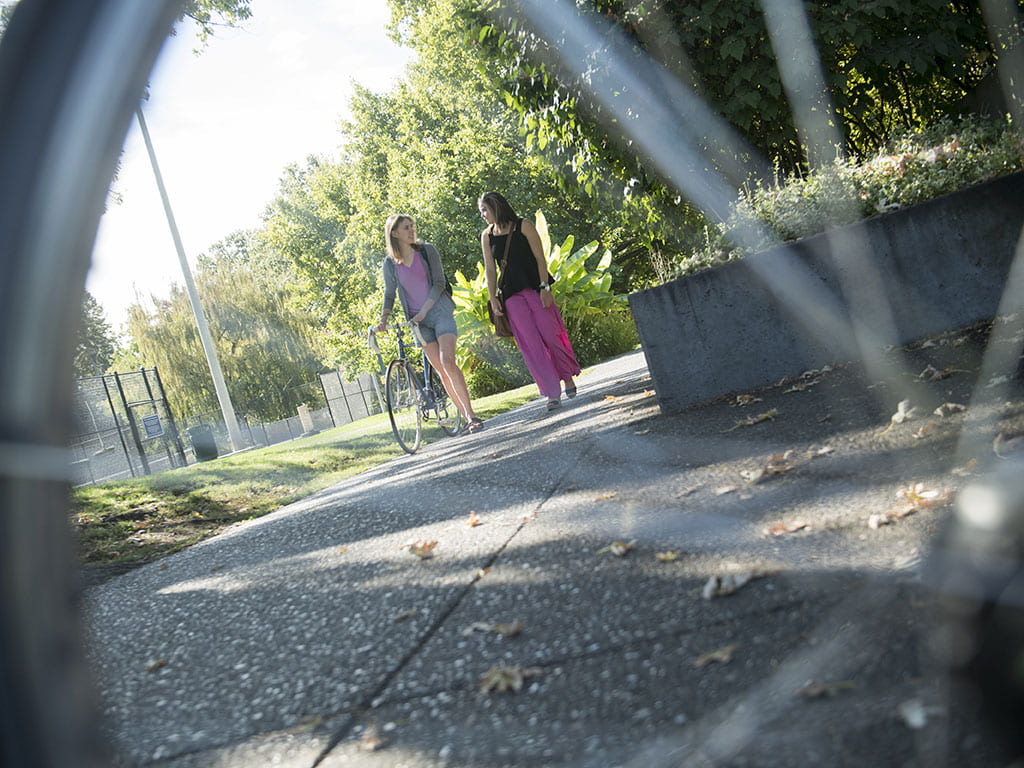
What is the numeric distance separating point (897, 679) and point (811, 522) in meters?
1.25

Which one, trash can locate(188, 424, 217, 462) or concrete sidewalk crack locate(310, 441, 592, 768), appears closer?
concrete sidewalk crack locate(310, 441, 592, 768)

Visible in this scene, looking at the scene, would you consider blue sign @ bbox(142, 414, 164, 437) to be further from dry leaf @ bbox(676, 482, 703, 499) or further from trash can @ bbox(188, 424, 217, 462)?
dry leaf @ bbox(676, 482, 703, 499)

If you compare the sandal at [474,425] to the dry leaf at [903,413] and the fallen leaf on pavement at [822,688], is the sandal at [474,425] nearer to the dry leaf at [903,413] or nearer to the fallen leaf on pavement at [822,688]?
the dry leaf at [903,413]

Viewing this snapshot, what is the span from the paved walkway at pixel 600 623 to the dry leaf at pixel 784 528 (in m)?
0.03

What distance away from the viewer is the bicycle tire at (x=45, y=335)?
0.69 m

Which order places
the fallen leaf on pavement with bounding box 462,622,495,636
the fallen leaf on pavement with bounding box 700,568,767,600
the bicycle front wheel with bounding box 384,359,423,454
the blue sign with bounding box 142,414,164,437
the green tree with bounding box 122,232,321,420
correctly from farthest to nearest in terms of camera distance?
the green tree with bounding box 122,232,321,420 < the blue sign with bounding box 142,414,164,437 < the bicycle front wheel with bounding box 384,359,423,454 < the fallen leaf on pavement with bounding box 462,622,495,636 < the fallen leaf on pavement with bounding box 700,568,767,600

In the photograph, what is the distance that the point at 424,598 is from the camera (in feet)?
10.7

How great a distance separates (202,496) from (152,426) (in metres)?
20.0

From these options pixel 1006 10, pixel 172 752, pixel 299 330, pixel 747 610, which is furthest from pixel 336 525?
pixel 299 330

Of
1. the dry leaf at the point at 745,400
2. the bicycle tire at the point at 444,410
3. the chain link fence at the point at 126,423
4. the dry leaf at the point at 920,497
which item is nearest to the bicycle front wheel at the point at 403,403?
the bicycle tire at the point at 444,410

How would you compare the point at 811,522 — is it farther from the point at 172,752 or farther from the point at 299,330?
the point at 299,330

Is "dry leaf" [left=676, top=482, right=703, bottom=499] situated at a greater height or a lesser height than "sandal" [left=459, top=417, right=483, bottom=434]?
lesser

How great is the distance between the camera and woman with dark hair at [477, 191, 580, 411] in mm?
8367

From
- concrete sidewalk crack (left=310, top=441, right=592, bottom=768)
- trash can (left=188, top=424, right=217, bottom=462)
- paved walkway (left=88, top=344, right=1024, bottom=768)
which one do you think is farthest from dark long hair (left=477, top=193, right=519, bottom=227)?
trash can (left=188, top=424, right=217, bottom=462)
